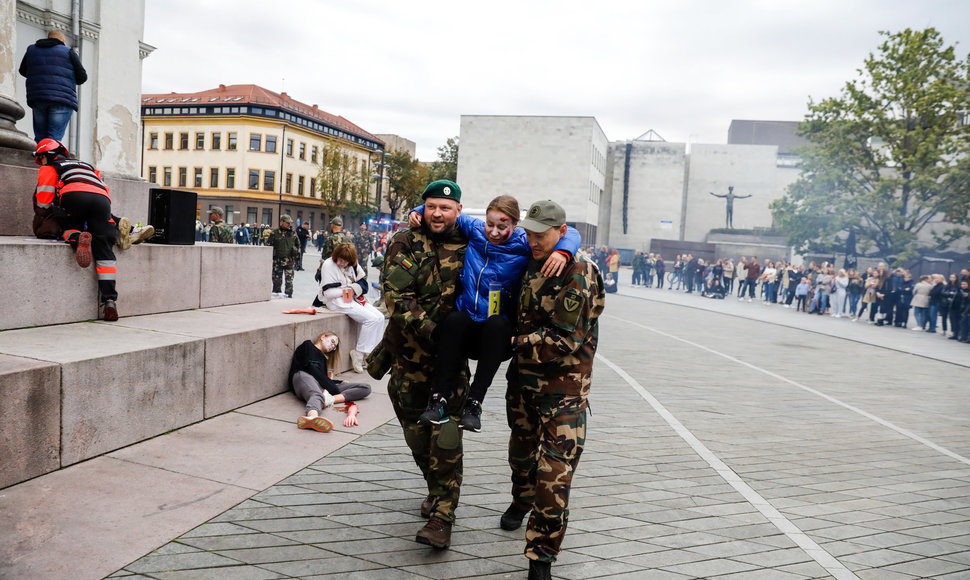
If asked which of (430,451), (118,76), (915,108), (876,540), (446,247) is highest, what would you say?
(915,108)

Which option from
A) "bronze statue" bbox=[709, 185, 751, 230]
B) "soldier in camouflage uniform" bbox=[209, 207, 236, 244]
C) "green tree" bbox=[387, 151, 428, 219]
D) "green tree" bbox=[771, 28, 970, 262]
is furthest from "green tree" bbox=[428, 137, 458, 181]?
"soldier in camouflage uniform" bbox=[209, 207, 236, 244]

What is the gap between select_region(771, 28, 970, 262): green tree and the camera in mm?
31828

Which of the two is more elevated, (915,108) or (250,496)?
(915,108)

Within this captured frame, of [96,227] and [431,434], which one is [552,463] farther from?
[96,227]

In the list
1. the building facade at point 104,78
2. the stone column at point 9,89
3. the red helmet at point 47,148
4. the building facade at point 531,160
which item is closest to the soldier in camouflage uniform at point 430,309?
the red helmet at point 47,148

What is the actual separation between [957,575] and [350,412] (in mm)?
4903

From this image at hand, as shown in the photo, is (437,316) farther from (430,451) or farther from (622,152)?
(622,152)

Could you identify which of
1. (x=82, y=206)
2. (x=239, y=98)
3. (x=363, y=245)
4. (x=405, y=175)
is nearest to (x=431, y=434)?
(x=82, y=206)

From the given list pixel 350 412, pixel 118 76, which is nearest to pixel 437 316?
pixel 350 412

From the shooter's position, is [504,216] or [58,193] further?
[58,193]

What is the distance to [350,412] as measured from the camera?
6645 millimetres

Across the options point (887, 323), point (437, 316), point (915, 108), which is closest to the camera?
point (437, 316)

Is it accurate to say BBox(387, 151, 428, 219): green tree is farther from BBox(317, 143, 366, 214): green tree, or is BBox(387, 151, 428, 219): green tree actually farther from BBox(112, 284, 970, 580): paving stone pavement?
BBox(112, 284, 970, 580): paving stone pavement

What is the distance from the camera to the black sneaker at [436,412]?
12.2 feet
